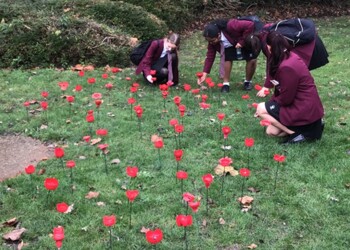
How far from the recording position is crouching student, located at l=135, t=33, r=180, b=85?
7.22m

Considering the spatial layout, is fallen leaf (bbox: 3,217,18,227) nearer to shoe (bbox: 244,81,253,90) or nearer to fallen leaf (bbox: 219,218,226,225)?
fallen leaf (bbox: 219,218,226,225)

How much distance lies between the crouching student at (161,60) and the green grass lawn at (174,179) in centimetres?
49

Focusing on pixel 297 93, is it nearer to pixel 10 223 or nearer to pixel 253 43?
pixel 253 43

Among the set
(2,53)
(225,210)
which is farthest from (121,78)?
(225,210)

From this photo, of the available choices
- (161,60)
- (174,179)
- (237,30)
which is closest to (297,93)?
(174,179)

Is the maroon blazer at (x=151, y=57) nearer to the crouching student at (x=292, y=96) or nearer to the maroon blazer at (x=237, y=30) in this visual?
the maroon blazer at (x=237, y=30)

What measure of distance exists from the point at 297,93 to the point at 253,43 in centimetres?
172

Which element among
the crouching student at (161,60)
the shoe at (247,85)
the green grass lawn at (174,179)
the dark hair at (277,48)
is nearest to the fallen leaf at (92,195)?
the green grass lawn at (174,179)

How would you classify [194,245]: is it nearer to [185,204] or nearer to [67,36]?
[185,204]

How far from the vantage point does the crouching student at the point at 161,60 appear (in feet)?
23.7

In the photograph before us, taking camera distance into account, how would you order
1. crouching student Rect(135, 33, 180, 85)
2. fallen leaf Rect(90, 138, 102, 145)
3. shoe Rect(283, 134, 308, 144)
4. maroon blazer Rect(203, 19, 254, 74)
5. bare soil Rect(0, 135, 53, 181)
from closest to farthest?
bare soil Rect(0, 135, 53, 181), shoe Rect(283, 134, 308, 144), fallen leaf Rect(90, 138, 102, 145), maroon blazer Rect(203, 19, 254, 74), crouching student Rect(135, 33, 180, 85)

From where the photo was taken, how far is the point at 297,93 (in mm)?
4891

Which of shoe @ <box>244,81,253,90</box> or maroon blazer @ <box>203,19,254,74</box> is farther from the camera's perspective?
shoe @ <box>244,81,253,90</box>

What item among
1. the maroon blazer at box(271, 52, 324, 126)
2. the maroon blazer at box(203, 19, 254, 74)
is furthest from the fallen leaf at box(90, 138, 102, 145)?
the maroon blazer at box(203, 19, 254, 74)
